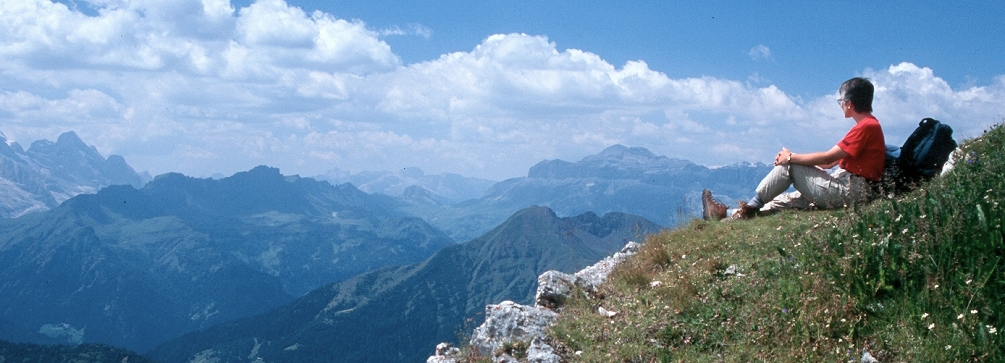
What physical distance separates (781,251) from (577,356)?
9.93 feet

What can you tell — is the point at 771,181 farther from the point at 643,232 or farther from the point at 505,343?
the point at 505,343

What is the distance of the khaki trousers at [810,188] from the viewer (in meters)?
11.0

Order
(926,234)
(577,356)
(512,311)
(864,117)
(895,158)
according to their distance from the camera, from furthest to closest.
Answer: (895,158)
(864,117)
(512,311)
(577,356)
(926,234)

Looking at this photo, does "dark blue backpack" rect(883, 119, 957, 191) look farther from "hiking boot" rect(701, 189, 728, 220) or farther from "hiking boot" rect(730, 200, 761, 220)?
"hiking boot" rect(701, 189, 728, 220)

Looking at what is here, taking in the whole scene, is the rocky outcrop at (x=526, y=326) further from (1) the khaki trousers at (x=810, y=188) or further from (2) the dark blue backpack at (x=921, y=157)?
(2) the dark blue backpack at (x=921, y=157)

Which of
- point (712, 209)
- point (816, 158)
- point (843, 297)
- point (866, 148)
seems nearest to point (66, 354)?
point (712, 209)

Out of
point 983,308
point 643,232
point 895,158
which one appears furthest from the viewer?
point 643,232

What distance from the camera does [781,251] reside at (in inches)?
320

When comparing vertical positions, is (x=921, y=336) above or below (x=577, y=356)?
above

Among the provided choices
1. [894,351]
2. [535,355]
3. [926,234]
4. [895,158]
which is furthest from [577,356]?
[895,158]

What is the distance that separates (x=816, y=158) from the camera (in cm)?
1148

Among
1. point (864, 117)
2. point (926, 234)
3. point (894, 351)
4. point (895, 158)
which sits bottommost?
point (894, 351)

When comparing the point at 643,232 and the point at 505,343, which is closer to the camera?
the point at 505,343

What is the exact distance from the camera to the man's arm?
1130 cm
